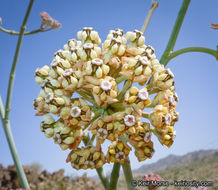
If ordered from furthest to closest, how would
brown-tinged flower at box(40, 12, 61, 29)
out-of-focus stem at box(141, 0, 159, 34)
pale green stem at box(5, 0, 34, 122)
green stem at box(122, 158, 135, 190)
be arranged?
brown-tinged flower at box(40, 12, 61, 29), pale green stem at box(5, 0, 34, 122), out-of-focus stem at box(141, 0, 159, 34), green stem at box(122, 158, 135, 190)

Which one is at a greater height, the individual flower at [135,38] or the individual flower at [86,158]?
the individual flower at [135,38]

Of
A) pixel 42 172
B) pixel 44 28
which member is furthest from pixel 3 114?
pixel 42 172

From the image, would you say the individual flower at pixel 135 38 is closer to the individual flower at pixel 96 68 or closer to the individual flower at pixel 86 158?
the individual flower at pixel 96 68

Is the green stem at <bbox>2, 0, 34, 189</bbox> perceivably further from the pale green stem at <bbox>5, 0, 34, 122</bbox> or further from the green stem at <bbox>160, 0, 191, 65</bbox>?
the green stem at <bbox>160, 0, 191, 65</bbox>

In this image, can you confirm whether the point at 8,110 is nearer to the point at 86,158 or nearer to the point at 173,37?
the point at 86,158

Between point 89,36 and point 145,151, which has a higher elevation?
point 89,36

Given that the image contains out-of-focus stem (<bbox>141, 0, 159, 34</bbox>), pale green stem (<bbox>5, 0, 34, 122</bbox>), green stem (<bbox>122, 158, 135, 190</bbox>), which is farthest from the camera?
pale green stem (<bbox>5, 0, 34, 122</bbox>)

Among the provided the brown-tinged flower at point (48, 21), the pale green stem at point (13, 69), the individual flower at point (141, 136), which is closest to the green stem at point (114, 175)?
the individual flower at point (141, 136)

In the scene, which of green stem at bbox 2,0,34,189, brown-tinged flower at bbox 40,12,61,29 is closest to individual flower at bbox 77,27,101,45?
green stem at bbox 2,0,34,189

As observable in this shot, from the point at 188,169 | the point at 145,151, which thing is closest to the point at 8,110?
the point at 145,151
